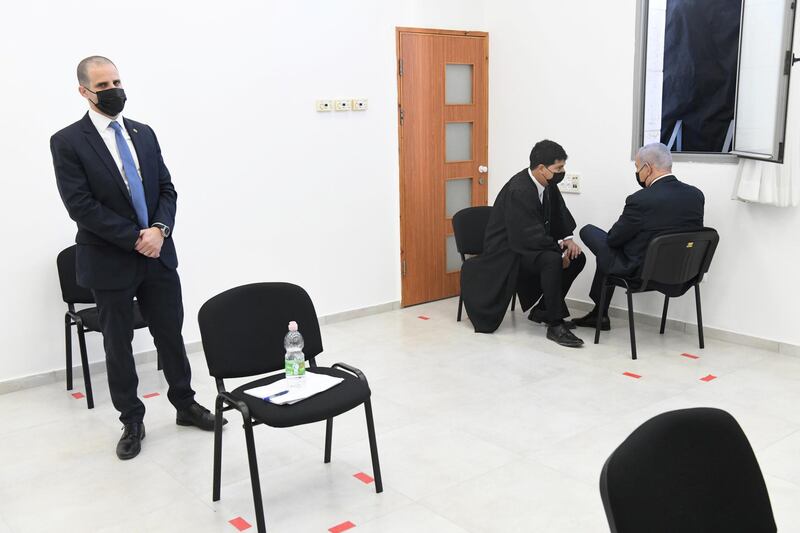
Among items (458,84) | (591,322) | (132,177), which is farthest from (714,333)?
(132,177)

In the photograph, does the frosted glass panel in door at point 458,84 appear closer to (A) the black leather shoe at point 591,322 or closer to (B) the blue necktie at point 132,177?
(A) the black leather shoe at point 591,322

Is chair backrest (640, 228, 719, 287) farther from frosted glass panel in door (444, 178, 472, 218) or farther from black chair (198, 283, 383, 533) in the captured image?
black chair (198, 283, 383, 533)

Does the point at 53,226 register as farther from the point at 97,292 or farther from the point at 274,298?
the point at 274,298

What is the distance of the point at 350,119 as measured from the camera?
18.3ft

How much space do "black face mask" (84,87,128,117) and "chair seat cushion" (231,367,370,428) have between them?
1355 millimetres

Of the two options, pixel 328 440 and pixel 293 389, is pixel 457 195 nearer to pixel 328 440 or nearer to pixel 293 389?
pixel 328 440

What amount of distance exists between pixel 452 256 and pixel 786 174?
2.63 meters

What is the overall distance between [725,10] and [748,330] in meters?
2.04

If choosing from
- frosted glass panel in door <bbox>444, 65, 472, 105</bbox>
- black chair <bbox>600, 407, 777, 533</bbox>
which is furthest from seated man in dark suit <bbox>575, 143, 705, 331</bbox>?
black chair <bbox>600, 407, 777, 533</bbox>

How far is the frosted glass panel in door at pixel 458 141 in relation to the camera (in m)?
6.14

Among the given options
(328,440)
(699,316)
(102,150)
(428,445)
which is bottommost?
(428,445)

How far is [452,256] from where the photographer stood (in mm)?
6344

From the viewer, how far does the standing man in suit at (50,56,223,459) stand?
3.30 meters

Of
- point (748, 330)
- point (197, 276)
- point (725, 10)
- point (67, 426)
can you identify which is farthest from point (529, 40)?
point (67, 426)
